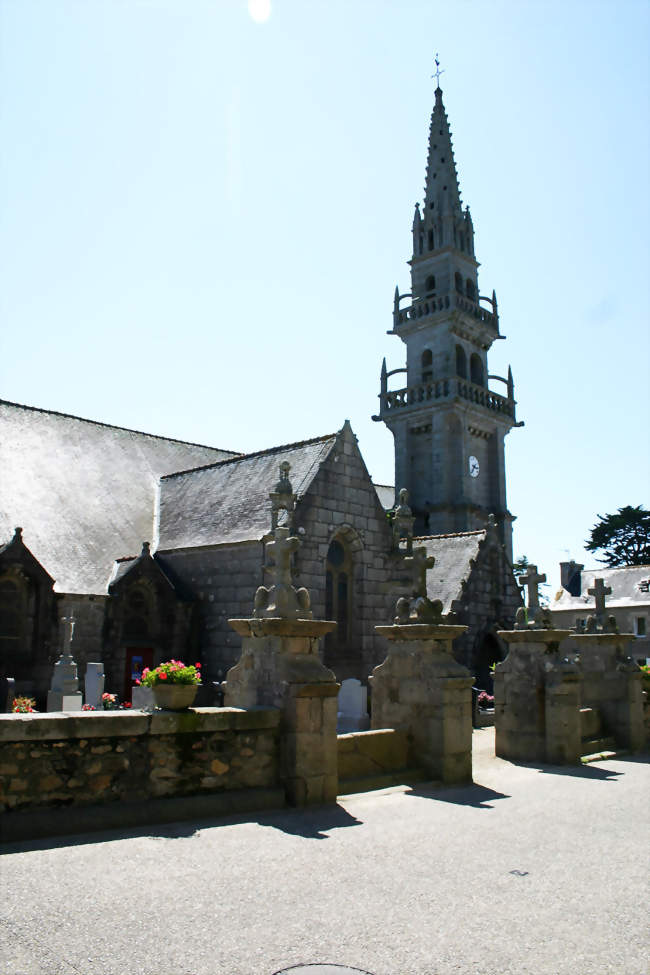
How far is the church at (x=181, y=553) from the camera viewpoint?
61.7 ft

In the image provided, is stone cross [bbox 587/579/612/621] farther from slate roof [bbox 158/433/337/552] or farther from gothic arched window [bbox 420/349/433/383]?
gothic arched window [bbox 420/349/433/383]

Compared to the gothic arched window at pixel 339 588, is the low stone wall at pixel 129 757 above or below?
below

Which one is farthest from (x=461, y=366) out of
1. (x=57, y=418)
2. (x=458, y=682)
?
(x=458, y=682)

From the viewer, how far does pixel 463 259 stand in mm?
46750

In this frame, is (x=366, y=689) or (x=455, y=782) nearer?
(x=455, y=782)

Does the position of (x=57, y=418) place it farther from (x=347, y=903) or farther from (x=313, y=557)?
(x=347, y=903)

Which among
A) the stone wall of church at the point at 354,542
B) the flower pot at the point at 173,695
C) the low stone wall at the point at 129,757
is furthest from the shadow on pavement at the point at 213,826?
the stone wall of church at the point at 354,542

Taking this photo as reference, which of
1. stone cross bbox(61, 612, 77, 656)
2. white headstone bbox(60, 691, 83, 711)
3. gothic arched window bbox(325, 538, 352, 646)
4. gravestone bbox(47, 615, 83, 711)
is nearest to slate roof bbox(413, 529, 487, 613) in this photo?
gothic arched window bbox(325, 538, 352, 646)

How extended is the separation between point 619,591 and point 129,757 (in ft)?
127

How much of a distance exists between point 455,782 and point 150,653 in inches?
475

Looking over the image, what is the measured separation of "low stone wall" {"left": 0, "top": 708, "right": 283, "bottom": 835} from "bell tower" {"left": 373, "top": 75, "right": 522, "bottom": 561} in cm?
3403

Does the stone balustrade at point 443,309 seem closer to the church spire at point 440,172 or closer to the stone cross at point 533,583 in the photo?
the church spire at point 440,172

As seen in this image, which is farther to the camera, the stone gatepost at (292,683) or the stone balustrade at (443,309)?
the stone balustrade at (443,309)

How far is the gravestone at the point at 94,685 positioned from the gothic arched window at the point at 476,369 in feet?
110
